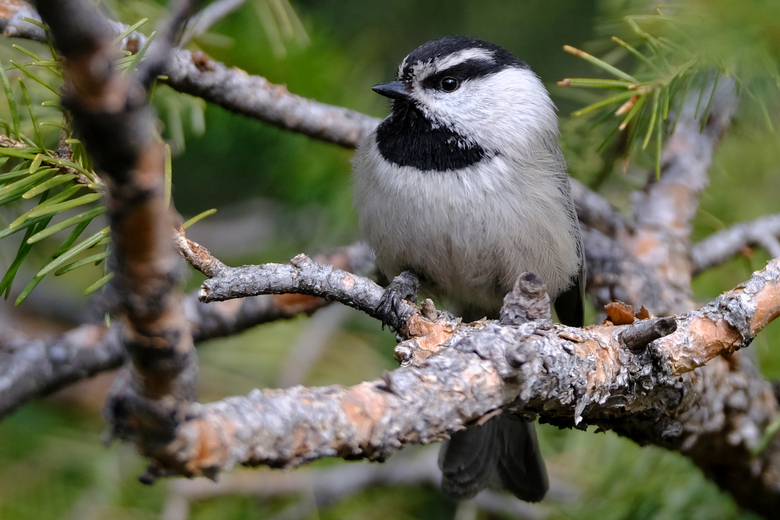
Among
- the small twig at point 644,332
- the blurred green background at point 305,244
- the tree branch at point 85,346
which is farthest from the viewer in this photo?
the blurred green background at point 305,244

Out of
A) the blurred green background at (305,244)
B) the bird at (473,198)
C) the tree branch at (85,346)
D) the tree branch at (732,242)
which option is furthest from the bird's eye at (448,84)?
the tree branch at (732,242)

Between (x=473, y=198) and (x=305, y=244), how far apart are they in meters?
1.14

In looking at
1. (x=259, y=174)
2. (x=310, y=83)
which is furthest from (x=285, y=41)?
(x=259, y=174)

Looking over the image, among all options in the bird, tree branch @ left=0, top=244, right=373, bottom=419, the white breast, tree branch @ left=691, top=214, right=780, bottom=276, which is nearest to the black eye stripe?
the bird

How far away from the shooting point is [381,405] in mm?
790

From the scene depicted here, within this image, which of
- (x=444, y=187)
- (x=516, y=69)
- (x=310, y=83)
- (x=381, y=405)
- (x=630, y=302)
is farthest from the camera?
(x=310, y=83)

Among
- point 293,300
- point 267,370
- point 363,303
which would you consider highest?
point 363,303

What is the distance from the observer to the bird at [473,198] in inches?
71.0

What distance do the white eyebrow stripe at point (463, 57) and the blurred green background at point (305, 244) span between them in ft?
1.41

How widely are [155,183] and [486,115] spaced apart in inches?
62.3

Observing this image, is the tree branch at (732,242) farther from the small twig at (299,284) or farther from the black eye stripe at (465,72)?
the small twig at (299,284)

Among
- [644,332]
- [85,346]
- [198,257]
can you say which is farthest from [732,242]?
[85,346]

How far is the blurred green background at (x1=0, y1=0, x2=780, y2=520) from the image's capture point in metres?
2.04

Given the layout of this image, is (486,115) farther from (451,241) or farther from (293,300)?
(293,300)
